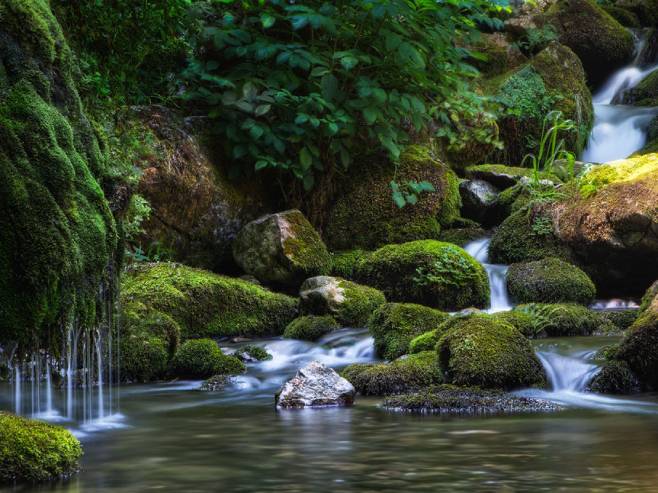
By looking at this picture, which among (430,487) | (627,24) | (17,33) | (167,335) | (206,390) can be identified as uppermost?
(627,24)

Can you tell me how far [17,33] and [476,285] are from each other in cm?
784

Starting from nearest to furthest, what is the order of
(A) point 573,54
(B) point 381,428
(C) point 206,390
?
(B) point 381,428 < (C) point 206,390 < (A) point 573,54

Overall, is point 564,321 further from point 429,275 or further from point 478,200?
point 478,200

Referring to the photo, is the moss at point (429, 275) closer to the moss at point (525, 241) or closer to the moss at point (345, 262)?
the moss at point (345, 262)

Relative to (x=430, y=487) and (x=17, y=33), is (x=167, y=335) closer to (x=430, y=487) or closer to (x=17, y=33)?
(x=17, y=33)

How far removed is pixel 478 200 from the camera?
14.8m

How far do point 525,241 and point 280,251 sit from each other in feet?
11.3

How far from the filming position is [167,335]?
31.2 feet

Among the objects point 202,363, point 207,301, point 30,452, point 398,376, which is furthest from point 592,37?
point 30,452

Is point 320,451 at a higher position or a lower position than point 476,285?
lower

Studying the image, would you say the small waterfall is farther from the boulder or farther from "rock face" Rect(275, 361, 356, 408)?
"rock face" Rect(275, 361, 356, 408)

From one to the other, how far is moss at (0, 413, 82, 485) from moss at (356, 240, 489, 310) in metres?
7.58

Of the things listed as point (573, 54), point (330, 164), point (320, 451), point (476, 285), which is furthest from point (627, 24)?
point (320, 451)

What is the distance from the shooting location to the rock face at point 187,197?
12.4 m
